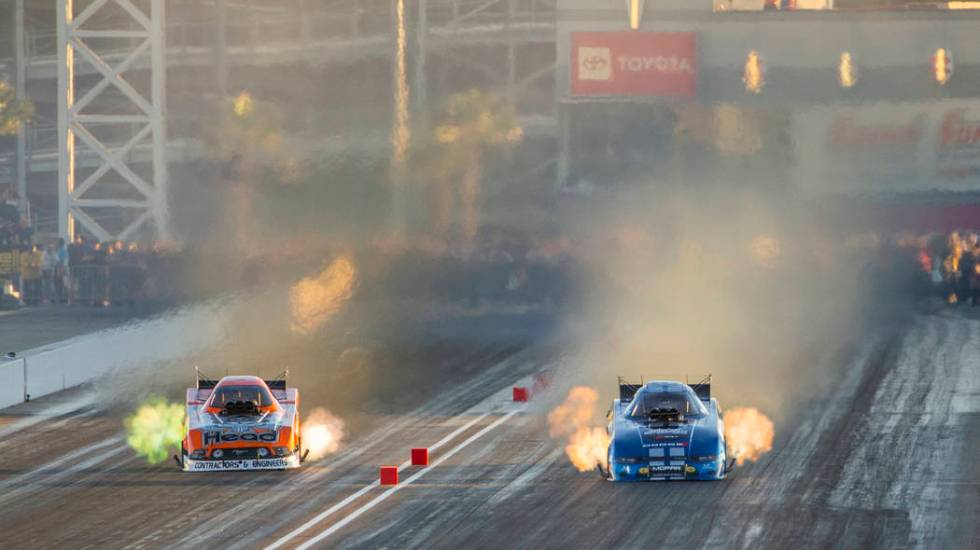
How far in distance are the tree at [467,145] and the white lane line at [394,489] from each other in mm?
23580

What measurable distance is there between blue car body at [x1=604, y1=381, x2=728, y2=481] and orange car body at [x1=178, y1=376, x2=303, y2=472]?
4876 mm

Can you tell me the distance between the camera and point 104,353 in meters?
41.8

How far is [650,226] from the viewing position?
63656 millimetres

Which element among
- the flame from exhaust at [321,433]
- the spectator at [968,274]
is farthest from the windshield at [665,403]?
the spectator at [968,274]

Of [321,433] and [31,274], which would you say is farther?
[31,274]

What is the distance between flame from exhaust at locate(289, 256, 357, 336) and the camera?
5028cm

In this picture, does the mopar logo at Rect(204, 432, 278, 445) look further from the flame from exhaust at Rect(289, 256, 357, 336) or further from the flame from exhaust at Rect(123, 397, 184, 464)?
the flame from exhaust at Rect(289, 256, 357, 336)

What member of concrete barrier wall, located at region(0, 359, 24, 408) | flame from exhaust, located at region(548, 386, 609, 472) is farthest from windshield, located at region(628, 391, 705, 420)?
concrete barrier wall, located at region(0, 359, 24, 408)

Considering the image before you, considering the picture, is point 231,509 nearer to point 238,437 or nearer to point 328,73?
point 238,437

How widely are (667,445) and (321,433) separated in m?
8.06

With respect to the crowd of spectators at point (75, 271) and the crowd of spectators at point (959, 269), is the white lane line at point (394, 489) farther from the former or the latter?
the crowd of spectators at point (959, 269)

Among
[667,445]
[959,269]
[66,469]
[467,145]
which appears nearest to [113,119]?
[467,145]

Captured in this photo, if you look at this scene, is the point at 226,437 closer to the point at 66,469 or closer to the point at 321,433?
the point at 66,469

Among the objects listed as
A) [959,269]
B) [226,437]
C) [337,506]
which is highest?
[959,269]
